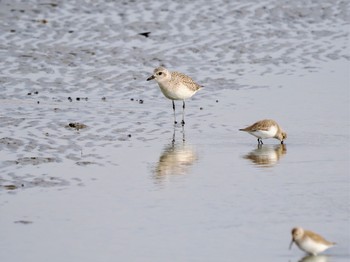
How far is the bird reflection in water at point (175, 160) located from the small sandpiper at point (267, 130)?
118cm

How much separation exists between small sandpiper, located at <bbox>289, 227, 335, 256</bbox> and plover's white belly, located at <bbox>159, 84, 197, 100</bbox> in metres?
9.79

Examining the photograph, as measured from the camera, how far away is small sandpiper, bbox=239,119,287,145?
64.9 ft

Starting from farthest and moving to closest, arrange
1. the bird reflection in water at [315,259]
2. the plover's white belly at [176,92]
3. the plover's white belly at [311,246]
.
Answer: the plover's white belly at [176,92]
the bird reflection in water at [315,259]
the plover's white belly at [311,246]

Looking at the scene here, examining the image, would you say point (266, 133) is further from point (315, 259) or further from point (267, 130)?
point (315, 259)

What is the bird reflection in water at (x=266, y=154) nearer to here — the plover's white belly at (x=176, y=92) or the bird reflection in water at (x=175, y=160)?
the bird reflection in water at (x=175, y=160)

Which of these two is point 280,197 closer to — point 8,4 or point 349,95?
point 349,95

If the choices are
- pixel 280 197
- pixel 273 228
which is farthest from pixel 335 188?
pixel 273 228

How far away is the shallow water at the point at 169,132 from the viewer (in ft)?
47.6

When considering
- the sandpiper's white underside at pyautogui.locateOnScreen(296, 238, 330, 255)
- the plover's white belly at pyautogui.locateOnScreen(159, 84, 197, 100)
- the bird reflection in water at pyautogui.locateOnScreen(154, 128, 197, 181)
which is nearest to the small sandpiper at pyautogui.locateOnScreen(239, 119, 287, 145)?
the bird reflection in water at pyautogui.locateOnScreen(154, 128, 197, 181)

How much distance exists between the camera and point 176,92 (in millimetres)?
23016

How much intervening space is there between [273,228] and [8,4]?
69.4 ft

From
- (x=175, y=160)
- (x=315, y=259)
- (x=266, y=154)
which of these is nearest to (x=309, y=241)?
(x=315, y=259)

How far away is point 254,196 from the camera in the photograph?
53.0ft

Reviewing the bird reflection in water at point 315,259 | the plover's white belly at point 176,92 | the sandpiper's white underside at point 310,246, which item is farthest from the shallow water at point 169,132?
the plover's white belly at point 176,92
